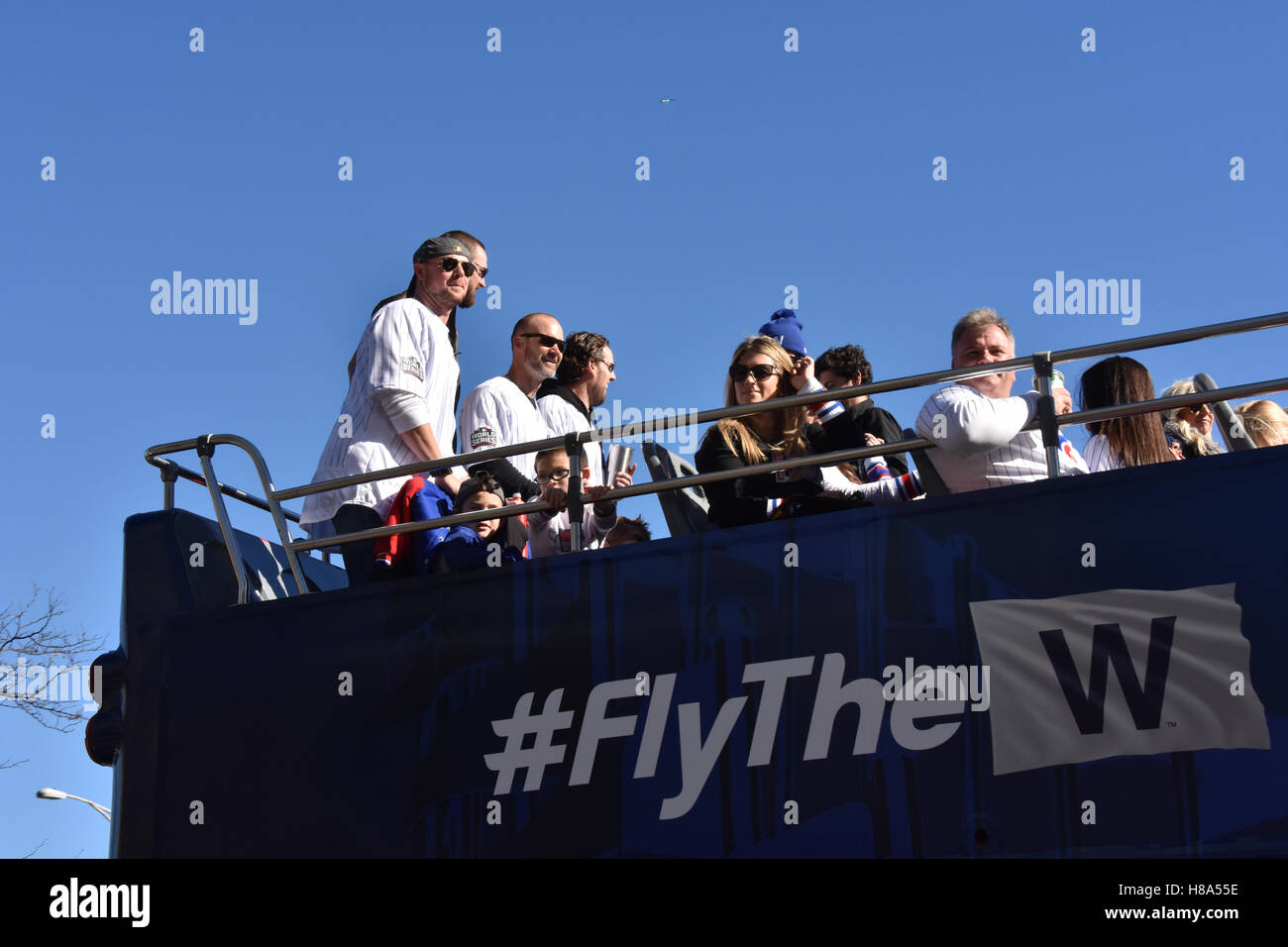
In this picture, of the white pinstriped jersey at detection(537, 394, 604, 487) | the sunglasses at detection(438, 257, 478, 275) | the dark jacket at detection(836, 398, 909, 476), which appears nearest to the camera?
the dark jacket at detection(836, 398, 909, 476)

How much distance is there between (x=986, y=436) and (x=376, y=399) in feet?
8.43

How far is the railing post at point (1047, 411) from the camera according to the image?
16.0 ft

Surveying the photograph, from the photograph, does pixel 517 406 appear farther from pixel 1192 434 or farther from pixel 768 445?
pixel 1192 434

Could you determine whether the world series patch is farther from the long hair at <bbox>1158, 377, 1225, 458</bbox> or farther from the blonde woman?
the long hair at <bbox>1158, 377, 1225, 458</bbox>

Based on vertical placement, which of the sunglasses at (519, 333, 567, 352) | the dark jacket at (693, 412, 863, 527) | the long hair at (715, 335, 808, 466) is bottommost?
the dark jacket at (693, 412, 863, 527)

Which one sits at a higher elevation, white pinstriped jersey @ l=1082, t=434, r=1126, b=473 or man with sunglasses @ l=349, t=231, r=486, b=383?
man with sunglasses @ l=349, t=231, r=486, b=383

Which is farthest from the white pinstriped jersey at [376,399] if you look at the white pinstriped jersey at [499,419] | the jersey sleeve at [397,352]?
the white pinstriped jersey at [499,419]

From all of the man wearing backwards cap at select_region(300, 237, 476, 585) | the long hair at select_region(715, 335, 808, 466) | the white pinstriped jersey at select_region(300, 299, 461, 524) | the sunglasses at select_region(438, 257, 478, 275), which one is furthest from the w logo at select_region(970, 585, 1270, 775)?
the sunglasses at select_region(438, 257, 478, 275)

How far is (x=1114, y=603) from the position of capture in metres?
4.61

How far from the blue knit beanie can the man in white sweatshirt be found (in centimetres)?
141

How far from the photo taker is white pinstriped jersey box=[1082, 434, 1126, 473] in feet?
17.0
